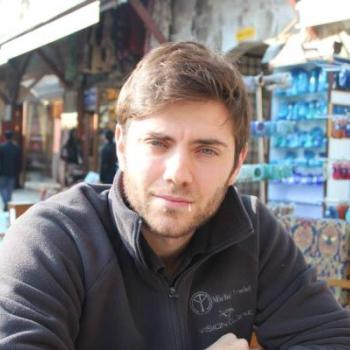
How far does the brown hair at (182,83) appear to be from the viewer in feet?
4.69

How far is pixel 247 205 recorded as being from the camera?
6.00 ft

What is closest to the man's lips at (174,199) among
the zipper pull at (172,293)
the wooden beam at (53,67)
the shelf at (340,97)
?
the zipper pull at (172,293)

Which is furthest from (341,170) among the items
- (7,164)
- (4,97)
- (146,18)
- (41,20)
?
(4,97)

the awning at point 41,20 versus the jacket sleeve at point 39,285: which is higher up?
the awning at point 41,20

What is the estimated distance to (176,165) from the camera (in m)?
1.40

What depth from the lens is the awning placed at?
9.64 feet

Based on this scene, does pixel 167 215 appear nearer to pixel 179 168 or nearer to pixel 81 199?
pixel 179 168

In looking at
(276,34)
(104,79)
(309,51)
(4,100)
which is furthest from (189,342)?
(4,100)

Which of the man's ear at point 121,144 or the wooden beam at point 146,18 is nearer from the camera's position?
the man's ear at point 121,144

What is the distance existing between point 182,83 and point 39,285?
2.09 feet

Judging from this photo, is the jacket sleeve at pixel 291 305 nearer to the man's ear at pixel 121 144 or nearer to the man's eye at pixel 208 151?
the man's eye at pixel 208 151

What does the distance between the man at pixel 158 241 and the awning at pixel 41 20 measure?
5.19ft

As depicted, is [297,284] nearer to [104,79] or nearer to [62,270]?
[62,270]

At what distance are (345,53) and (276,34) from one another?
1.55 meters
